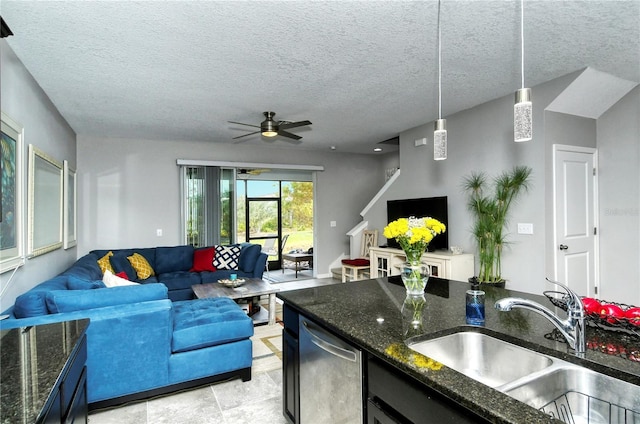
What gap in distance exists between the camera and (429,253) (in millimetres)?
4402

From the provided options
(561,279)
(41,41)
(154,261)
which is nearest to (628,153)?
(561,279)

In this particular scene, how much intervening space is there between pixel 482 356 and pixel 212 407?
192 cm

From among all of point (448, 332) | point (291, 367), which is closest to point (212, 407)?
point (291, 367)

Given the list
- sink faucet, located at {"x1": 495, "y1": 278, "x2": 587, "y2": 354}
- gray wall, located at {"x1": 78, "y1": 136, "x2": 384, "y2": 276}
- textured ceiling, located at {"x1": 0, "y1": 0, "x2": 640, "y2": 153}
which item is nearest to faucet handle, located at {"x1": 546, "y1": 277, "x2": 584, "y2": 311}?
sink faucet, located at {"x1": 495, "y1": 278, "x2": 587, "y2": 354}

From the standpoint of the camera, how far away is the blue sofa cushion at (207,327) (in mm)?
2508

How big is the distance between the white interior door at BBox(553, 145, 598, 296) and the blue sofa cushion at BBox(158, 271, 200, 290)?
461cm

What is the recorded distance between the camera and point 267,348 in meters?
3.40

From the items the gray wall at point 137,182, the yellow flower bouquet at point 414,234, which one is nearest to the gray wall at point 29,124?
the gray wall at point 137,182

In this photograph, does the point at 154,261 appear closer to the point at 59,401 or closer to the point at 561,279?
the point at 59,401

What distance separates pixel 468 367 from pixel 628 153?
3.81 metres

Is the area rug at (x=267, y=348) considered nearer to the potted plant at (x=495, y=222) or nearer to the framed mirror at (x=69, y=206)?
the potted plant at (x=495, y=222)

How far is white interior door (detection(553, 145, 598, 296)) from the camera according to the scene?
3605mm

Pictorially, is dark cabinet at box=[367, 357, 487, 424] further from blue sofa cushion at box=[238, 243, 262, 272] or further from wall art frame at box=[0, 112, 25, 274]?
blue sofa cushion at box=[238, 243, 262, 272]

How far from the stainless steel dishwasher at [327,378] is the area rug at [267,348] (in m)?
1.31
